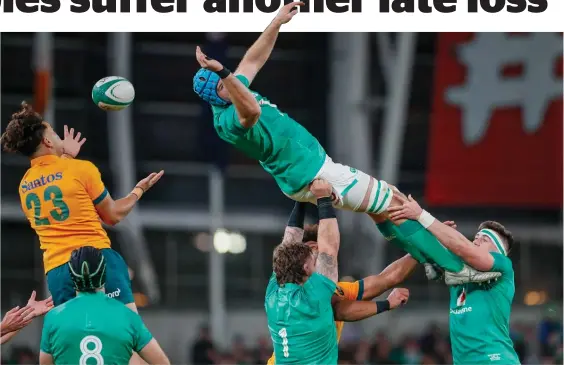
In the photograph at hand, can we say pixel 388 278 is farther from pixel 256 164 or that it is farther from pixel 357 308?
pixel 256 164

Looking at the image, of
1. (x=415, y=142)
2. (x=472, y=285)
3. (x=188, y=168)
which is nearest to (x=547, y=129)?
(x=415, y=142)

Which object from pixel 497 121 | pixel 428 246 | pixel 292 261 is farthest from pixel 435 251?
pixel 497 121

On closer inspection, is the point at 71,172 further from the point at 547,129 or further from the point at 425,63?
the point at 425,63

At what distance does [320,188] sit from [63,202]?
7.69 feet

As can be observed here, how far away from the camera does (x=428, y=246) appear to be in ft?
34.8

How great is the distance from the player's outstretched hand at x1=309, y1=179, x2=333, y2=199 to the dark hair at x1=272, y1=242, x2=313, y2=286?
0.76m

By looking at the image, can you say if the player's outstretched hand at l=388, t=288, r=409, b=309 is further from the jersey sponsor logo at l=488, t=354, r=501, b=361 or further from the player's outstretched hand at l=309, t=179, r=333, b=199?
the player's outstretched hand at l=309, t=179, r=333, b=199

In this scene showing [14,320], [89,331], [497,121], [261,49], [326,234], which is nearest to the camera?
[89,331]

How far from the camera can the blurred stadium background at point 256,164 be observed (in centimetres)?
3020

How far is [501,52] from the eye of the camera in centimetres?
2991

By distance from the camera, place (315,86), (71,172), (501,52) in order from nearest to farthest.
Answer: (71,172), (501,52), (315,86)

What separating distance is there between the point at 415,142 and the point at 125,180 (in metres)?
9.59

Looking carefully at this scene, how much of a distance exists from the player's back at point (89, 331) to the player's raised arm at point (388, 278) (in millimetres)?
2678

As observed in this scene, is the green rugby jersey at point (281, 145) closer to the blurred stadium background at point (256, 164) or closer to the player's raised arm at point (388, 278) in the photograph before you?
the player's raised arm at point (388, 278)
